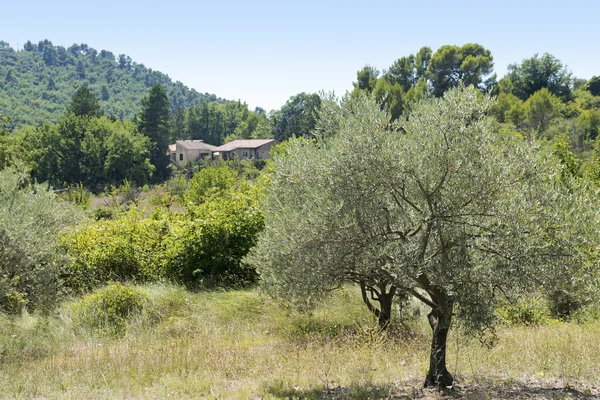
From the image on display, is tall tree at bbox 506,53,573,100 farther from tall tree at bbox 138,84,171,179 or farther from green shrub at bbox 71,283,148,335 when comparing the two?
green shrub at bbox 71,283,148,335

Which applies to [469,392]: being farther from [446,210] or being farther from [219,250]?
[219,250]

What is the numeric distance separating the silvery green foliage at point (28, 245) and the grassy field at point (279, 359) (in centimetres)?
89

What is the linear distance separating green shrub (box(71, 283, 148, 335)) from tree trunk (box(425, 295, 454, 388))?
6.96 m

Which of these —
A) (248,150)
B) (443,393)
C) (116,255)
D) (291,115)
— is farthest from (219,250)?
(291,115)

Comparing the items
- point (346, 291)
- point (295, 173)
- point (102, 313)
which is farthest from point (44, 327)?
point (295, 173)

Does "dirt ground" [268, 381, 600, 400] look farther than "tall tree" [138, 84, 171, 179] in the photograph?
No

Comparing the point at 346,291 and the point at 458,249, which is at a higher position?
the point at 458,249

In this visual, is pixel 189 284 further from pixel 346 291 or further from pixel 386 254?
pixel 386 254

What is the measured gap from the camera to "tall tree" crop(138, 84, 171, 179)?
79000 mm

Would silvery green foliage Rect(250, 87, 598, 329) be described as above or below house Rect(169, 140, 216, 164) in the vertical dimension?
below

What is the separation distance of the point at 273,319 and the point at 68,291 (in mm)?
5911

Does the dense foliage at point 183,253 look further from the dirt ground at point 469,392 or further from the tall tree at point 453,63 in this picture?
the tall tree at point 453,63

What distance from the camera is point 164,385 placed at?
7.45 meters

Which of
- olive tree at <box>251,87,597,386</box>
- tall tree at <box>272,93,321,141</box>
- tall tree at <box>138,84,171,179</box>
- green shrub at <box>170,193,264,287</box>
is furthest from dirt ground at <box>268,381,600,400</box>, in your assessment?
tall tree at <box>138,84,171,179</box>
